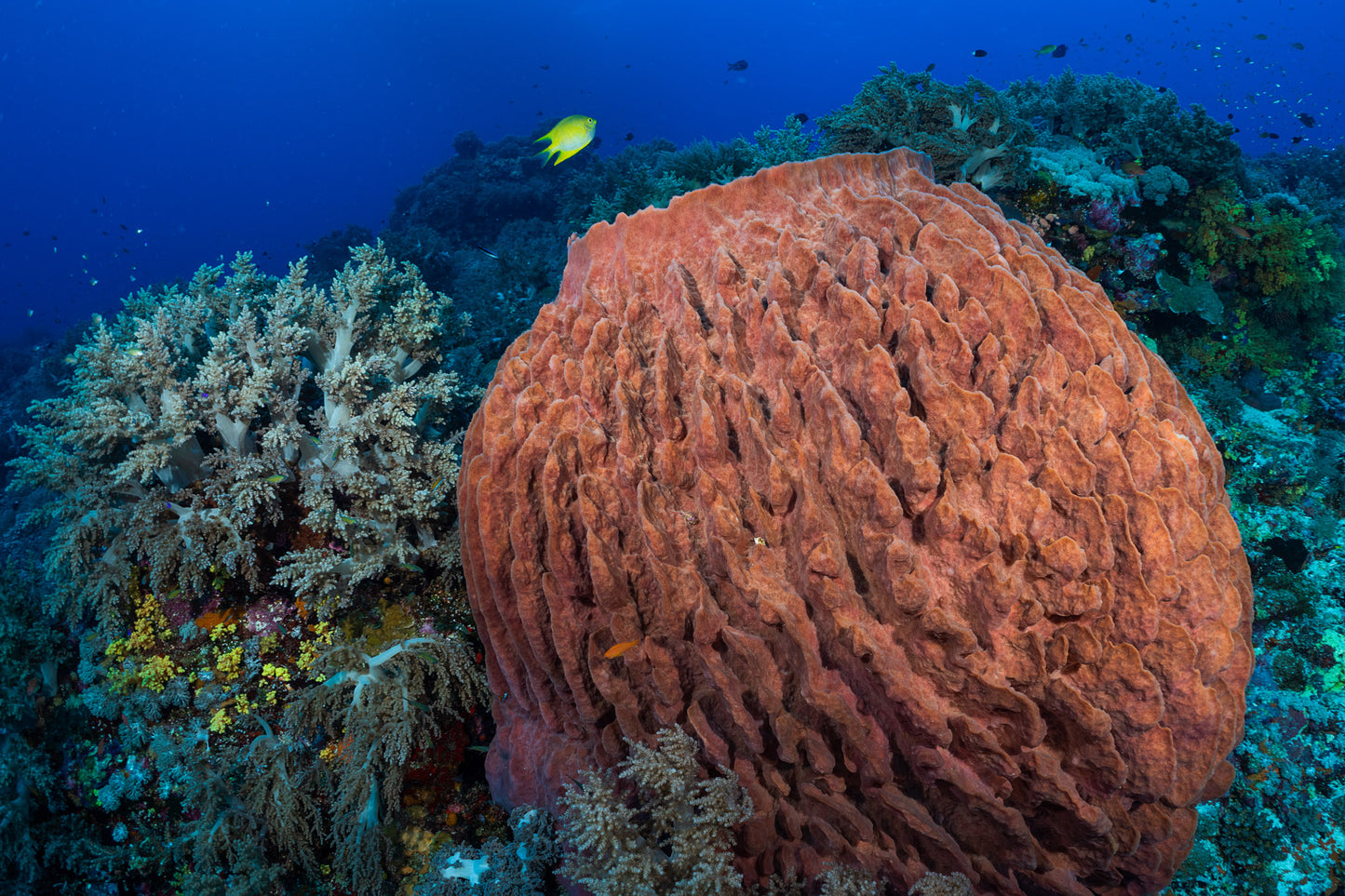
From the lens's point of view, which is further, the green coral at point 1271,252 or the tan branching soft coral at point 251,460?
the green coral at point 1271,252

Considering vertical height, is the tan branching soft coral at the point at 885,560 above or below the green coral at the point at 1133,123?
below

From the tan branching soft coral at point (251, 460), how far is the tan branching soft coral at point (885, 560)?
810 mm

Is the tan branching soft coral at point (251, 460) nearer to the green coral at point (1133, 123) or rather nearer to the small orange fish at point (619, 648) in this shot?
the small orange fish at point (619, 648)

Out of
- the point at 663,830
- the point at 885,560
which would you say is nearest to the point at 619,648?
the point at 663,830

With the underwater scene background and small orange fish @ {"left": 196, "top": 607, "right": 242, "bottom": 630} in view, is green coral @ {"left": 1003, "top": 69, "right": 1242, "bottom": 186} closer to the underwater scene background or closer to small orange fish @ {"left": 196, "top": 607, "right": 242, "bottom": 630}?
the underwater scene background

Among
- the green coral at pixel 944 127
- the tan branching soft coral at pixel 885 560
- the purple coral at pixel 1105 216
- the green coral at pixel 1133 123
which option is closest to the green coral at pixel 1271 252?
the green coral at pixel 1133 123

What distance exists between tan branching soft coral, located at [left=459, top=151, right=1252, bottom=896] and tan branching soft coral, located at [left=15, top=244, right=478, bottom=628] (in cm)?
81

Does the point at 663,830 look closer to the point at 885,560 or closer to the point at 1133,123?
the point at 885,560

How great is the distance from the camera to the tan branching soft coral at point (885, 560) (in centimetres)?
226

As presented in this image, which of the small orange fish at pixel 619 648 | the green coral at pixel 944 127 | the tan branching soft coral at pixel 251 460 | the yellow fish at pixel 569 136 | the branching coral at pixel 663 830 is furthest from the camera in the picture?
the yellow fish at pixel 569 136

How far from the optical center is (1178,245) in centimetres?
662

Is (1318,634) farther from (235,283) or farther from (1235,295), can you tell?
(235,283)

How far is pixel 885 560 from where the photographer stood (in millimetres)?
2301

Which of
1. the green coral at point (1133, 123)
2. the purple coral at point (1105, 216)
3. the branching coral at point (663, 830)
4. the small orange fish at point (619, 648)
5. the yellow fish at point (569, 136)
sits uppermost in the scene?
the yellow fish at point (569, 136)
